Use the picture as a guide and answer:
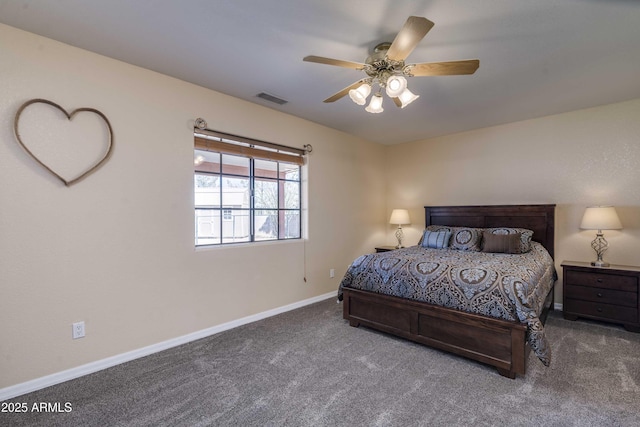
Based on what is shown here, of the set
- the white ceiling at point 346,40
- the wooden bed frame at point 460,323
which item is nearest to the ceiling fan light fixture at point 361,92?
the white ceiling at point 346,40

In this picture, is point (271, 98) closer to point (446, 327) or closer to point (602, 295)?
point (446, 327)

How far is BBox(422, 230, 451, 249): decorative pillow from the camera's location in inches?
154

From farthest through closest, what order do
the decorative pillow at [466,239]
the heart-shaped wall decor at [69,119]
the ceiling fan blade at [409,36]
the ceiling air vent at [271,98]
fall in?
1. the decorative pillow at [466,239]
2. the ceiling air vent at [271,98]
3. the heart-shaped wall decor at [69,119]
4. the ceiling fan blade at [409,36]

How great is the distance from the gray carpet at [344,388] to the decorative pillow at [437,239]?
1.49 meters

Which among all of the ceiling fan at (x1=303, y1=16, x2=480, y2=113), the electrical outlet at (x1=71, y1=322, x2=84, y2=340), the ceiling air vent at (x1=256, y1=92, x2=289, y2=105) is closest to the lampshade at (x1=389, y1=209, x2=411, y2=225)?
the ceiling air vent at (x1=256, y1=92, x2=289, y2=105)

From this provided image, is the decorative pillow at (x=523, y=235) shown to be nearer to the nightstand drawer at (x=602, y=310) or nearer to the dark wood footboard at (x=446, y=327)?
the nightstand drawer at (x=602, y=310)

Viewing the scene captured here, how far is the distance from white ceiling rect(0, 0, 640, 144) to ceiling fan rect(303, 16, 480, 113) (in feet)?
0.72

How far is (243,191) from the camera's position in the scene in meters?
3.45

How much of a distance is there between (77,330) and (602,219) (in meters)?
5.01

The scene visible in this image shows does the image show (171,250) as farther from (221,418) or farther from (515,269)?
(515,269)

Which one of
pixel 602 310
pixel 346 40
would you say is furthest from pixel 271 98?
pixel 602 310

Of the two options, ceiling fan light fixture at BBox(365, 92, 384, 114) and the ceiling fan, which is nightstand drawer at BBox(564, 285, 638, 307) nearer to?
the ceiling fan

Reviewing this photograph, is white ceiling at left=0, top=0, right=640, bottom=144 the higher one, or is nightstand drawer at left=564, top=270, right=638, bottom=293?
→ white ceiling at left=0, top=0, right=640, bottom=144

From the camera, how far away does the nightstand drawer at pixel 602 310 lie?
304cm
